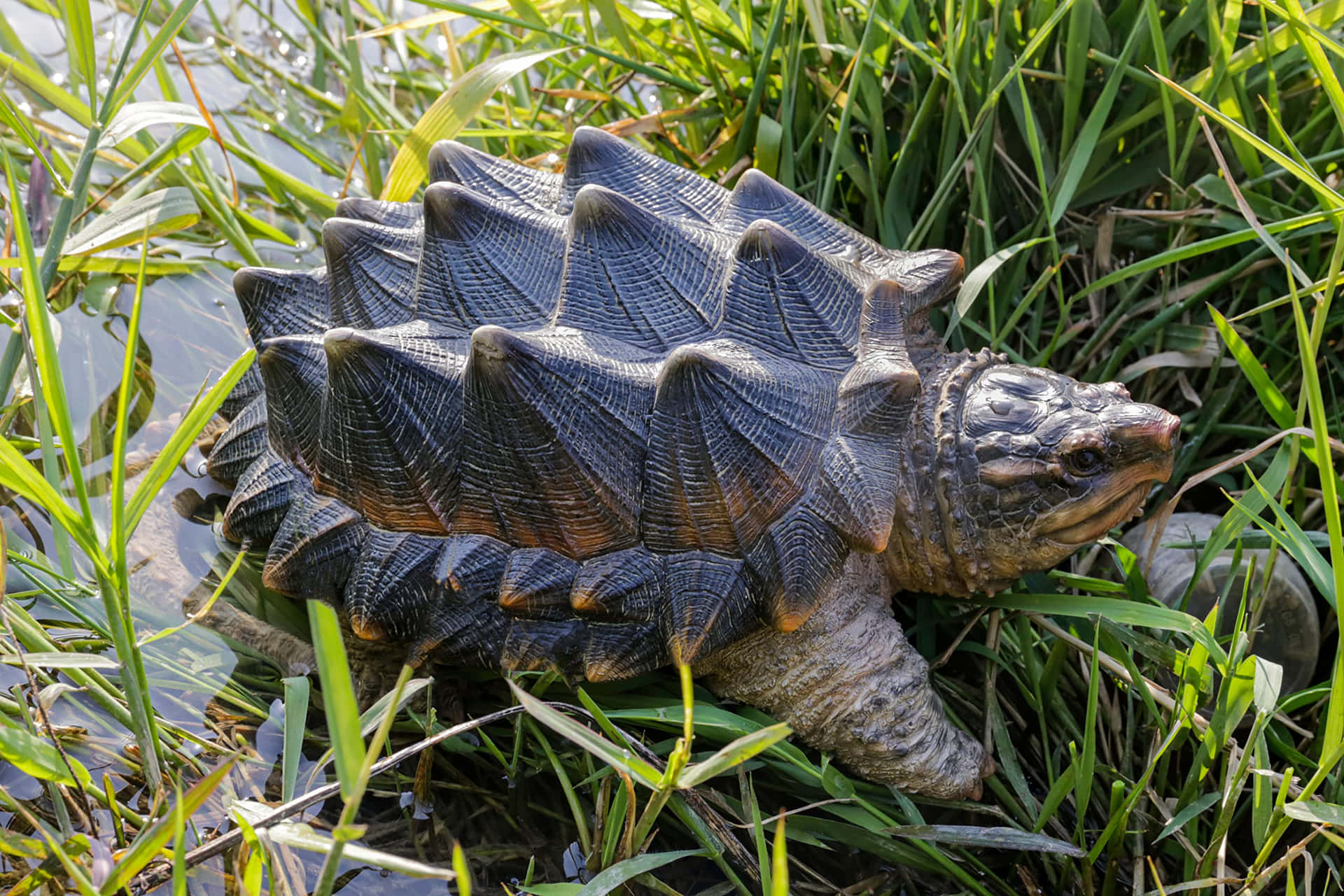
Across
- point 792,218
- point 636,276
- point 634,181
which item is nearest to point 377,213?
point 634,181

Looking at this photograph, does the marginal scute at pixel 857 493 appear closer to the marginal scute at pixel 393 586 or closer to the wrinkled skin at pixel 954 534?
the wrinkled skin at pixel 954 534

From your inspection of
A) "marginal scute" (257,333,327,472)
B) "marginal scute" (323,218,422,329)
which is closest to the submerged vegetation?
"marginal scute" (257,333,327,472)

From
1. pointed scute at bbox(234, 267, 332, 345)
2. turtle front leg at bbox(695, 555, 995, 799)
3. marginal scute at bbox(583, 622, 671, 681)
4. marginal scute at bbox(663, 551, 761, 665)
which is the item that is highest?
pointed scute at bbox(234, 267, 332, 345)

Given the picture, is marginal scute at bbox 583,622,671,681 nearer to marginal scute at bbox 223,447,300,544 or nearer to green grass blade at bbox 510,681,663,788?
green grass blade at bbox 510,681,663,788

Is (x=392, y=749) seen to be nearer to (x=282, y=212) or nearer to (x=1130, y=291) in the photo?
(x=282, y=212)

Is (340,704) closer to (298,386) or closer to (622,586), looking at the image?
(622,586)

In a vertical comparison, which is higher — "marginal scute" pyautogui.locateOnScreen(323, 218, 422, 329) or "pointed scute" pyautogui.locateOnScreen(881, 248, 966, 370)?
"marginal scute" pyautogui.locateOnScreen(323, 218, 422, 329)

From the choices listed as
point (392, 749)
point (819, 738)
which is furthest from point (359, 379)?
point (819, 738)
